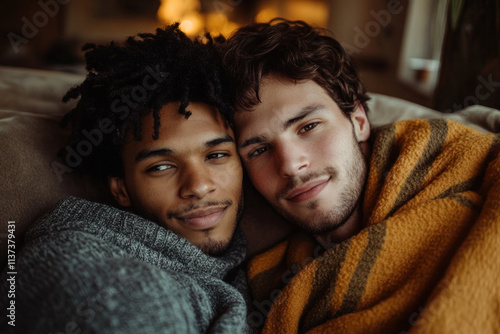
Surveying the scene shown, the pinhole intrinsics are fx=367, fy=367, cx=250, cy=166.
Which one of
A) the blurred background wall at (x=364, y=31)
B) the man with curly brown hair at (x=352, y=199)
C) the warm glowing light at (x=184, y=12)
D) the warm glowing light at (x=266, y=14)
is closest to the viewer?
the man with curly brown hair at (x=352, y=199)

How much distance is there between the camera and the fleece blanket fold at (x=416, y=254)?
0.66 metres

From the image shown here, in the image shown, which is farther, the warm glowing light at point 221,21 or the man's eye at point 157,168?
the warm glowing light at point 221,21

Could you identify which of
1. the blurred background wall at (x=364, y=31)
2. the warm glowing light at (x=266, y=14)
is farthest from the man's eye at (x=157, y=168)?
the warm glowing light at (x=266, y=14)

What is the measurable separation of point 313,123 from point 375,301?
47 centimetres

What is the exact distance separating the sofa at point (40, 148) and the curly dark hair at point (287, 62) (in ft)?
0.79

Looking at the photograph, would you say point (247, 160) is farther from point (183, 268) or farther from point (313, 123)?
point (183, 268)

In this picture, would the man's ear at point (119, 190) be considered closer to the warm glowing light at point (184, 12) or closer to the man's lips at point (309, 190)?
the man's lips at point (309, 190)

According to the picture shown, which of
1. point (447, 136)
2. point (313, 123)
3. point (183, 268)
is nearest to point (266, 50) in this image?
point (313, 123)

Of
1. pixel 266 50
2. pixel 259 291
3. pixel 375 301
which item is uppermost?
pixel 266 50

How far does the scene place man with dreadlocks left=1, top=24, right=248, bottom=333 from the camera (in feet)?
2.49

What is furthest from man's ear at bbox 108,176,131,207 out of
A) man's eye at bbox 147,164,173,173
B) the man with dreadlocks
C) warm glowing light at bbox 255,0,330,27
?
warm glowing light at bbox 255,0,330,27

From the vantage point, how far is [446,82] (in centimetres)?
155

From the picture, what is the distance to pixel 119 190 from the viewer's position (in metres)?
1.05

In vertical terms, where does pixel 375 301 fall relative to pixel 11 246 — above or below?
below
